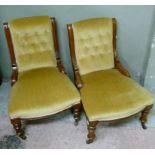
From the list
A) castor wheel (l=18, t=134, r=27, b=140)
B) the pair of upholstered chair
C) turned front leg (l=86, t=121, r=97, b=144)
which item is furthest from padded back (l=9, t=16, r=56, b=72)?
turned front leg (l=86, t=121, r=97, b=144)

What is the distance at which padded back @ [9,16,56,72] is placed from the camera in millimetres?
1849

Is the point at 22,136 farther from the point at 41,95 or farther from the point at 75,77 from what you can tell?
the point at 75,77

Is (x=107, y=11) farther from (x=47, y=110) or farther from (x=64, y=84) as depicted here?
(x=47, y=110)

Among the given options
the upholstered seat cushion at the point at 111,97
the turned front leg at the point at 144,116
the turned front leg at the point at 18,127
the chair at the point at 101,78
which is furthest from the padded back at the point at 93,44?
the turned front leg at the point at 18,127

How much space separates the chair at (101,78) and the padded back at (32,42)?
0.23 m

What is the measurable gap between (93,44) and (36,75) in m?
0.57

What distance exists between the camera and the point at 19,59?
1.92 meters

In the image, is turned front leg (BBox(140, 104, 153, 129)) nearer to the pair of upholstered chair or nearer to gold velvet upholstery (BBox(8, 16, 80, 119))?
the pair of upholstered chair

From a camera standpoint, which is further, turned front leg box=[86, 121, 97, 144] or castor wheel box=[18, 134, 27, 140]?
castor wheel box=[18, 134, 27, 140]

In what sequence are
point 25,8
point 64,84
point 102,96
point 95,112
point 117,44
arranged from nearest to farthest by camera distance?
point 95,112
point 102,96
point 64,84
point 25,8
point 117,44
